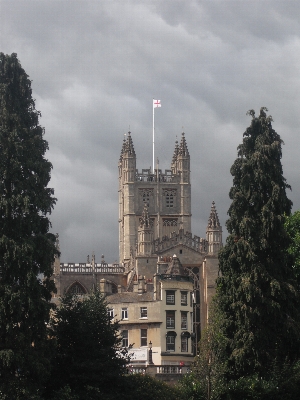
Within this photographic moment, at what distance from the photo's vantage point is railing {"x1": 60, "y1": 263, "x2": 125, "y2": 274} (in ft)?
378

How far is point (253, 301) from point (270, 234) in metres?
3.46

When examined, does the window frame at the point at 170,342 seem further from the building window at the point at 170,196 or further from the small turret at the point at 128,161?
the small turret at the point at 128,161

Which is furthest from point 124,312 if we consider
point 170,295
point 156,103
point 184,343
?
point 156,103

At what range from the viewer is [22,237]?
4294 cm

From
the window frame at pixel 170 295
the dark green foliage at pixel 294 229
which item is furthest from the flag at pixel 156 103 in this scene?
the dark green foliage at pixel 294 229

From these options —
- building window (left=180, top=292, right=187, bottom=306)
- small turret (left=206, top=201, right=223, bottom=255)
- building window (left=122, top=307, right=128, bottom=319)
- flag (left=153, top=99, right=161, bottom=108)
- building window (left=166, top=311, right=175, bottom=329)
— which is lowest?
building window (left=166, top=311, right=175, bottom=329)

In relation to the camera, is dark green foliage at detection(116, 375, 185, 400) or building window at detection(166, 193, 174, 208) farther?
building window at detection(166, 193, 174, 208)

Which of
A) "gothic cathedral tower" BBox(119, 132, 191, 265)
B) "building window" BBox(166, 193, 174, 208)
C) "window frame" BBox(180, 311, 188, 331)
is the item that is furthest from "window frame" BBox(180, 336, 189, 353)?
"building window" BBox(166, 193, 174, 208)

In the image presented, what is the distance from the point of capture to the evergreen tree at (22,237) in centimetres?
4153

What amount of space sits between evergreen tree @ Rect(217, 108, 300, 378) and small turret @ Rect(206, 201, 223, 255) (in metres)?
59.3

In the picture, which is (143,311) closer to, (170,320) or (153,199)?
(170,320)

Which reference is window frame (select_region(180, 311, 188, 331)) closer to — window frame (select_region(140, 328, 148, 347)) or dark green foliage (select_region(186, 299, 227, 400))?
window frame (select_region(140, 328, 148, 347))

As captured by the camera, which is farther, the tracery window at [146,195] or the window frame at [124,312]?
the tracery window at [146,195]

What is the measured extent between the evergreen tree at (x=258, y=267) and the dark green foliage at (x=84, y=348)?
5.85m
